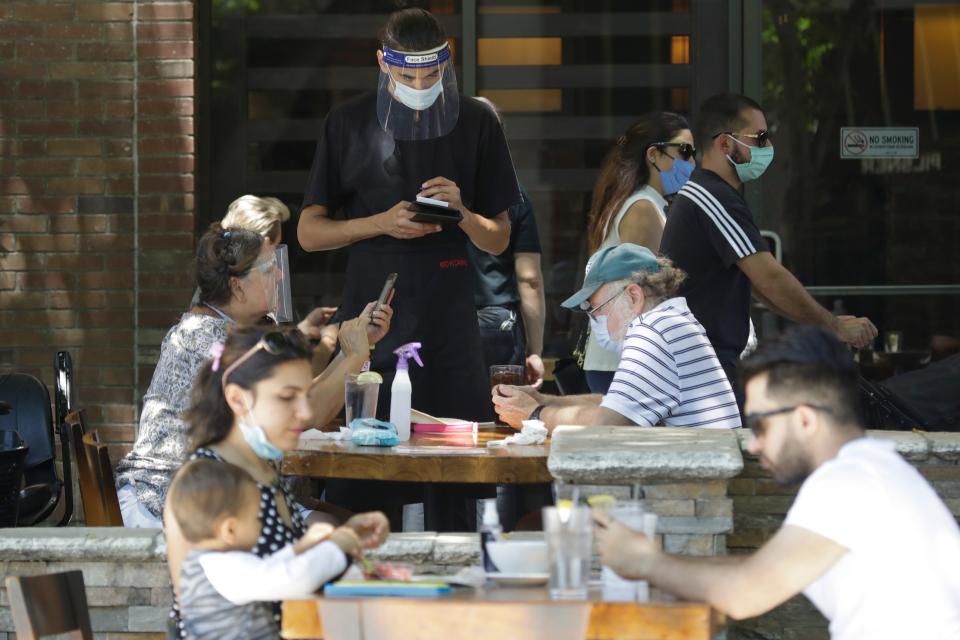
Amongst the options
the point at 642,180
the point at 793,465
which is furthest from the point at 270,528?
the point at 642,180

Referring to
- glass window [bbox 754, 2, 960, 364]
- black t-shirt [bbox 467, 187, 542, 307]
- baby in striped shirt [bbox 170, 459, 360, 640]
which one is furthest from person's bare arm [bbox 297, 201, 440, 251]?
glass window [bbox 754, 2, 960, 364]

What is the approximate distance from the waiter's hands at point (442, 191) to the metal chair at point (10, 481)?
1.71 meters

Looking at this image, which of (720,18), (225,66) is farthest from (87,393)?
(720,18)

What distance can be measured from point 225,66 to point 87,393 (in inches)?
67.7

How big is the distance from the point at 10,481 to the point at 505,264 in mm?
2171

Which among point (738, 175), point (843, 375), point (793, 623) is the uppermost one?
point (738, 175)

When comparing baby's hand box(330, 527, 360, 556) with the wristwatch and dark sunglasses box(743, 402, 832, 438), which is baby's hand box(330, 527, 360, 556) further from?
the wristwatch

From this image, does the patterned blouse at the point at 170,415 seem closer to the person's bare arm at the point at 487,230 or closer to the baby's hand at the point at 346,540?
the person's bare arm at the point at 487,230

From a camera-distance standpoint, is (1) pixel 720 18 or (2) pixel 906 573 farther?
(1) pixel 720 18

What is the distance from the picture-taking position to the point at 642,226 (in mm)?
5574

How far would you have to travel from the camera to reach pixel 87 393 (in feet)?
21.9

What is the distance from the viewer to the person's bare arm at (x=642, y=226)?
5.57 meters

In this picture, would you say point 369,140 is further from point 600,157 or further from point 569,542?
point 569,542

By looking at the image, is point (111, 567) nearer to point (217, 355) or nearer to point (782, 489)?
point (217, 355)
